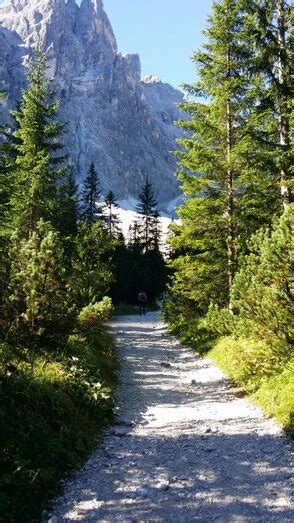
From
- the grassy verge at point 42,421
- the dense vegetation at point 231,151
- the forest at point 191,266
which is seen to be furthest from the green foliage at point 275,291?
the dense vegetation at point 231,151

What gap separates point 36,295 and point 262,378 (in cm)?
522

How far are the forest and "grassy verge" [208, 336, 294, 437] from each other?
0.04 m

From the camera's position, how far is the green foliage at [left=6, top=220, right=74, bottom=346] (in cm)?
973

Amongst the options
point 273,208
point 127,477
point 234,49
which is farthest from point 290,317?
point 234,49

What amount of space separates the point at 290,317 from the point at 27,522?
5.97 metres

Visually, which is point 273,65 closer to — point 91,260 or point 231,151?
point 231,151

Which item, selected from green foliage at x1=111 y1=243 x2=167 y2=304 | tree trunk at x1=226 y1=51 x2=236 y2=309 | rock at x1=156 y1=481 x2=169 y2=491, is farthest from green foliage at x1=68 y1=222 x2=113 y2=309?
green foliage at x1=111 y1=243 x2=167 y2=304

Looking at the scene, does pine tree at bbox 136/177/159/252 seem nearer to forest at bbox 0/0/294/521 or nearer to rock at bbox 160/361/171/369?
forest at bbox 0/0/294/521

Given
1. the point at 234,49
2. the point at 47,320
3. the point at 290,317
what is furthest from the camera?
the point at 234,49

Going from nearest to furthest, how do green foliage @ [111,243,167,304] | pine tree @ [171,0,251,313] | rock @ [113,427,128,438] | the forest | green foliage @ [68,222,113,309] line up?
the forest < rock @ [113,427,128,438] < pine tree @ [171,0,251,313] < green foliage @ [68,222,113,309] < green foliage @ [111,243,167,304]

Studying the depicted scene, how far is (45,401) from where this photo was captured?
7.72 metres

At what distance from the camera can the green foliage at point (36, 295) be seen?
9727 mm

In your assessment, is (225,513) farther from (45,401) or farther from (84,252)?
(84,252)

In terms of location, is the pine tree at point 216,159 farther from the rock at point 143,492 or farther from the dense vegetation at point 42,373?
the rock at point 143,492
